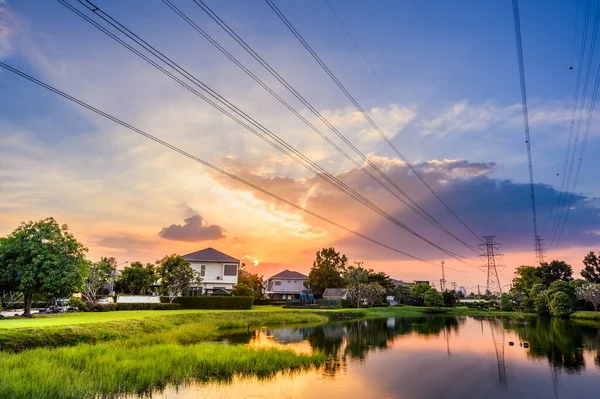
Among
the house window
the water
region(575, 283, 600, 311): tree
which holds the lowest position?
the water

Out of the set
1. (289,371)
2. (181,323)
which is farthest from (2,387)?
(181,323)

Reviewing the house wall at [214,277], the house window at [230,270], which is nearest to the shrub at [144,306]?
the house wall at [214,277]

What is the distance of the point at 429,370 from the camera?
2552cm

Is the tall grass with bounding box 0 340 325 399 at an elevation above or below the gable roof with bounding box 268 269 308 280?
below

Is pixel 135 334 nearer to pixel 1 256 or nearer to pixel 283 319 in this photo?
pixel 1 256

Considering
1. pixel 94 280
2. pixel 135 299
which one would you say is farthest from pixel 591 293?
pixel 94 280

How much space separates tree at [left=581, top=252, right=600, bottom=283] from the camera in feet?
308

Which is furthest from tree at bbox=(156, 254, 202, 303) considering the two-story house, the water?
the two-story house

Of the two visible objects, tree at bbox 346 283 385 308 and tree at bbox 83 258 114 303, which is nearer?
tree at bbox 83 258 114 303

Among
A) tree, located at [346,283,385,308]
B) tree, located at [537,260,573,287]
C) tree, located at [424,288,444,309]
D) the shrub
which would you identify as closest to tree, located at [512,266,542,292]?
tree, located at [537,260,573,287]

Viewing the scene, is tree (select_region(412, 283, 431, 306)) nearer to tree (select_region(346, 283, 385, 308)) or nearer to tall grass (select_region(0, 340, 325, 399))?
tree (select_region(346, 283, 385, 308))

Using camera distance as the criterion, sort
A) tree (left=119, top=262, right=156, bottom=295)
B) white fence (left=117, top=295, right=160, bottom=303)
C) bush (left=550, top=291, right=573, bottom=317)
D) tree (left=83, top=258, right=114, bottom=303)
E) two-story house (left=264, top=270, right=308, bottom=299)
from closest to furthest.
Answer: tree (left=83, top=258, right=114, bottom=303), white fence (left=117, top=295, right=160, bottom=303), tree (left=119, top=262, right=156, bottom=295), bush (left=550, top=291, right=573, bottom=317), two-story house (left=264, top=270, right=308, bottom=299)

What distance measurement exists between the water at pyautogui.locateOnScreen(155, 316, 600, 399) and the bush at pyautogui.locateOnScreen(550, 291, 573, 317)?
1248 inches

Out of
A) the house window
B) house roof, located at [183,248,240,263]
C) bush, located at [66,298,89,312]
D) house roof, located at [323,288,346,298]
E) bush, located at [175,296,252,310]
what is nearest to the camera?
bush, located at [66,298,89,312]
